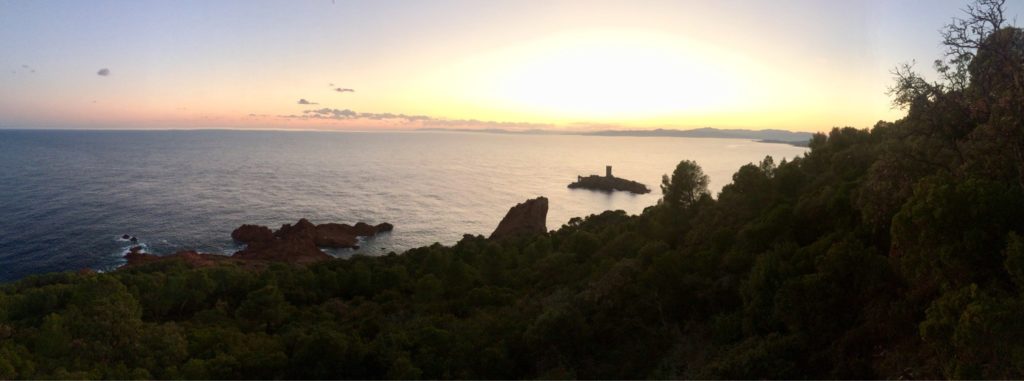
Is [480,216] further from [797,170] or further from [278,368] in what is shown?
[278,368]

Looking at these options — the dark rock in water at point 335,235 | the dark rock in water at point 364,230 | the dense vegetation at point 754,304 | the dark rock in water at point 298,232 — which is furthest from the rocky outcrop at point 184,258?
the dense vegetation at point 754,304

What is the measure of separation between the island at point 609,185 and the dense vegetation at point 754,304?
96.0 metres

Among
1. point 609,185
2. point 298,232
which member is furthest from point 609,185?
point 298,232

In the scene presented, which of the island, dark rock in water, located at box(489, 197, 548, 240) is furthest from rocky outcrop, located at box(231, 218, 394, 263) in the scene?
the island

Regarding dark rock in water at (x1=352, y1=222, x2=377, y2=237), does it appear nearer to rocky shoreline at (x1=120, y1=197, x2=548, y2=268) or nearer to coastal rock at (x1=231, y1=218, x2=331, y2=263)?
rocky shoreline at (x1=120, y1=197, x2=548, y2=268)

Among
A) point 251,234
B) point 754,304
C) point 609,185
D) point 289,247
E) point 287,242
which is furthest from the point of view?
point 609,185

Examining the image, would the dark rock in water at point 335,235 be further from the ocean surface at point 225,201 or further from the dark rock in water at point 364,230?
the ocean surface at point 225,201

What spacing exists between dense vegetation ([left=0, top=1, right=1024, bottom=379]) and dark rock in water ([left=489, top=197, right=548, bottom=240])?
36772mm

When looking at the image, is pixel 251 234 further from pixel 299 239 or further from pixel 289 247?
pixel 289 247

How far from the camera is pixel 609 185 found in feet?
443

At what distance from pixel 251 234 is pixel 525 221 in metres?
37.5

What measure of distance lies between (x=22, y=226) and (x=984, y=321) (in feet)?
312

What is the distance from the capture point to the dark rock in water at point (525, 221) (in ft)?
240

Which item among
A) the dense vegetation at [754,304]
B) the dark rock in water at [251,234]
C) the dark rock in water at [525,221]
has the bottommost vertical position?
the dark rock in water at [251,234]
